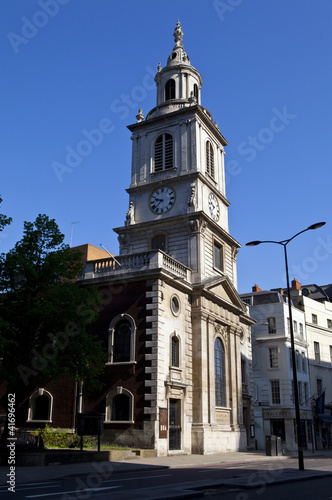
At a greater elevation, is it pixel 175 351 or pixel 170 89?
pixel 170 89

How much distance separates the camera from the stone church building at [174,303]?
29359 millimetres

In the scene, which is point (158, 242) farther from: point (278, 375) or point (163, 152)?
point (278, 375)

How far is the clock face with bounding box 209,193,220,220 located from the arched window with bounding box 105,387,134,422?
16541 millimetres

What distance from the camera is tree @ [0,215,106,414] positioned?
23.0m

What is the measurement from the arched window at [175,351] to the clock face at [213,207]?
12.1 m

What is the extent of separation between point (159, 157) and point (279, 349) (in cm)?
2293

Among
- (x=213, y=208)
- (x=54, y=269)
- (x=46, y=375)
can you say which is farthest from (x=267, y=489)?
(x=213, y=208)

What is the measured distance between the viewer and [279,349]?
50.1m

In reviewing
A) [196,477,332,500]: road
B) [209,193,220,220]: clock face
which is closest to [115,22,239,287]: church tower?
[209,193,220,220]: clock face

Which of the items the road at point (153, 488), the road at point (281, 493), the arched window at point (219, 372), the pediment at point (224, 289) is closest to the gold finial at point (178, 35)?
the pediment at point (224, 289)

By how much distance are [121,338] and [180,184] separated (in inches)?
541

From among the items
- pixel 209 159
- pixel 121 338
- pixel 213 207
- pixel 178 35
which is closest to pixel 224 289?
pixel 213 207

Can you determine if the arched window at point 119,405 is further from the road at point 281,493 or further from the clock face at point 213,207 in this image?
the clock face at point 213,207

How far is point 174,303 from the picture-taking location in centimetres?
3250
